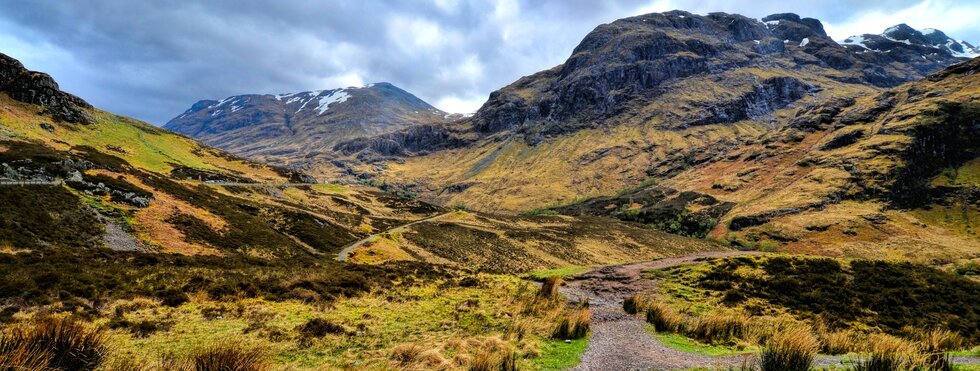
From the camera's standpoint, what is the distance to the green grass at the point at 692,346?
38.2 ft

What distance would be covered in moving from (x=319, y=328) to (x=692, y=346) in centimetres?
1210

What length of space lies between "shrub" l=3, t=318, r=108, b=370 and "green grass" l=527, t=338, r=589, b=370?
29.5 feet

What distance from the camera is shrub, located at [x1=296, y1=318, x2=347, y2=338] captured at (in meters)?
13.2

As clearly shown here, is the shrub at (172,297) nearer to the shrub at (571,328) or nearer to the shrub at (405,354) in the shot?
the shrub at (405,354)

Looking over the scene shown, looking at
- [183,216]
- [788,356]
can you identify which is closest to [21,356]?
[788,356]

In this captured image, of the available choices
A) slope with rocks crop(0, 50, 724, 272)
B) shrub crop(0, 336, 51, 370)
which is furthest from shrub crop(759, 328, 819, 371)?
slope with rocks crop(0, 50, 724, 272)

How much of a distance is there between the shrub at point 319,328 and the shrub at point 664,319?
11.3m

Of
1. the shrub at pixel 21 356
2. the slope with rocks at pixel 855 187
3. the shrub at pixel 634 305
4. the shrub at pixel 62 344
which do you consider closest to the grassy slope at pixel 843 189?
the slope with rocks at pixel 855 187

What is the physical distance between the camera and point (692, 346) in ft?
41.9

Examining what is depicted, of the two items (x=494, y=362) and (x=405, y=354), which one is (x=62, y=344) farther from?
(x=494, y=362)

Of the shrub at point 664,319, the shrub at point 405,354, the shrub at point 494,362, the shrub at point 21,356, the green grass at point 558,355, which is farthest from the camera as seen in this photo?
the shrub at point 664,319

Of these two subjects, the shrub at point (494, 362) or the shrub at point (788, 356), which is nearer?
the shrub at point (788, 356)

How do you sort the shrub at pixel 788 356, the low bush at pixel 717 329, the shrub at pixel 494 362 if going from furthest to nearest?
the low bush at pixel 717 329 < the shrub at pixel 494 362 < the shrub at pixel 788 356

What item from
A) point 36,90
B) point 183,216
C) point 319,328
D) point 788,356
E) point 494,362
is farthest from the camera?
point 36,90
